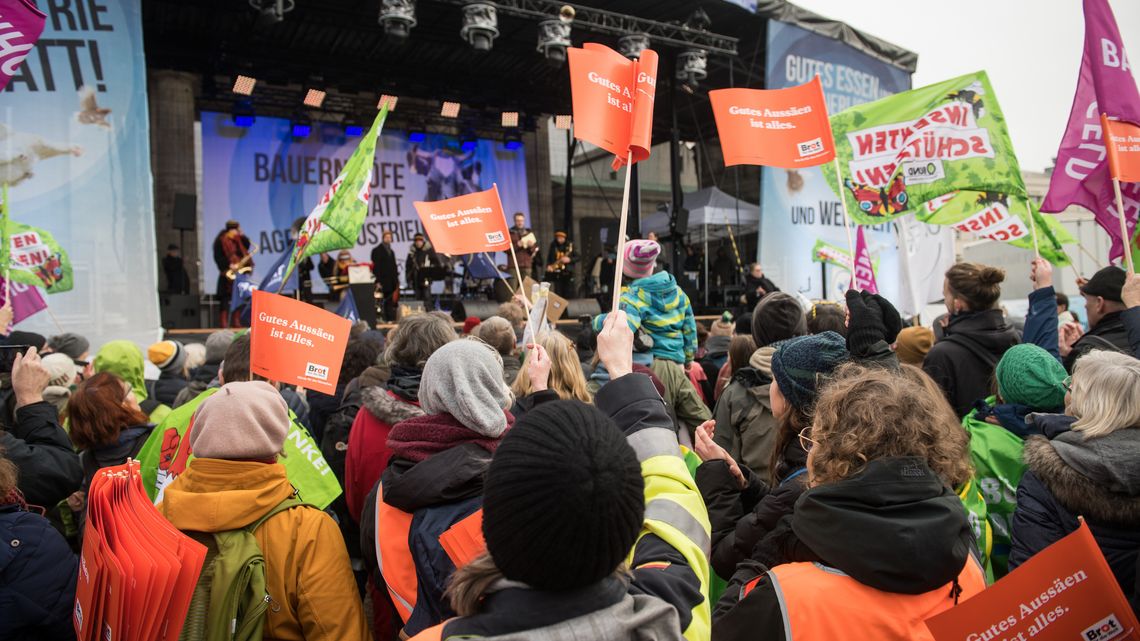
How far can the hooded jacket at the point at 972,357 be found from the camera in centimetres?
336

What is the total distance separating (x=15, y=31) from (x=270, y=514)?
9.02ft

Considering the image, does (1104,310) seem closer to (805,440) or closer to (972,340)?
(972,340)

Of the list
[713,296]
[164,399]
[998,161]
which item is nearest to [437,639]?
[164,399]

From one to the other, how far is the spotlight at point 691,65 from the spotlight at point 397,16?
14.9 ft

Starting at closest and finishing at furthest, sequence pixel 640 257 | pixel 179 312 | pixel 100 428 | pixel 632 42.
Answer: pixel 100 428
pixel 640 257
pixel 179 312
pixel 632 42

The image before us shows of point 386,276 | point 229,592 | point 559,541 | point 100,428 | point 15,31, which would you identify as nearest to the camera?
point 559,541

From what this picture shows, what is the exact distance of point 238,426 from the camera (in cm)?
194

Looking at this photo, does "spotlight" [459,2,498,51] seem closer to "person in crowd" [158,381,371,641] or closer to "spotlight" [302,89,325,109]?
"spotlight" [302,89,325,109]

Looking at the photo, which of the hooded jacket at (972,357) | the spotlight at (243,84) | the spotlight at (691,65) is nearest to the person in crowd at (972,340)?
the hooded jacket at (972,357)

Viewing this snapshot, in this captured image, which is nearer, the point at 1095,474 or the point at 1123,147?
the point at 1095,474

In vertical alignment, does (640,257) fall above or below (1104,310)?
above

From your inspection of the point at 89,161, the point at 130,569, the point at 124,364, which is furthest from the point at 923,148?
the point at 89,161

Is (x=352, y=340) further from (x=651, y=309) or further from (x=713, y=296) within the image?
(x=713, y=296)

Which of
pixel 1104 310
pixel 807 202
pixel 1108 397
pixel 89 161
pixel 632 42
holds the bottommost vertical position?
pixel 1108 397
